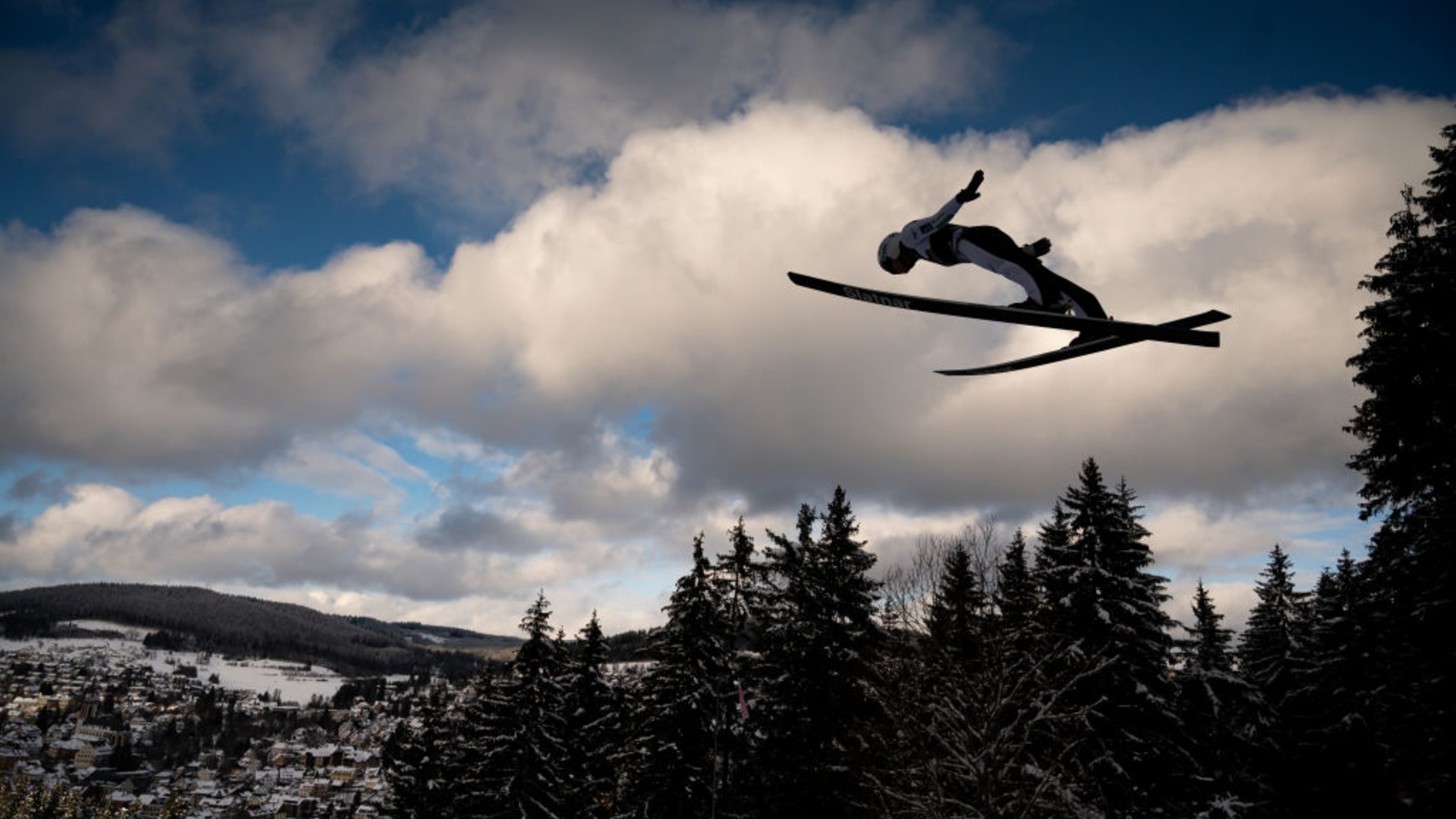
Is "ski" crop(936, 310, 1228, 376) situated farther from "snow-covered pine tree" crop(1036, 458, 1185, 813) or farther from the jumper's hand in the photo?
"snow-covered pine tree" crop(1036, 458, 1185, 813)

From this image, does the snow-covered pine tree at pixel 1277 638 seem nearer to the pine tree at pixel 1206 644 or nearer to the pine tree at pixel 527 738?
the pine tree at pixel 1206 644

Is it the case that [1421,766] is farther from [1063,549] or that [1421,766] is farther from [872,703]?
[872,703]

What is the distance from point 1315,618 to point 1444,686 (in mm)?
22218

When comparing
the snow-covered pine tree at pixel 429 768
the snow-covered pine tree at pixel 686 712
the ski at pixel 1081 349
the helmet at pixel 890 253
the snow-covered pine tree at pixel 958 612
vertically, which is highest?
the helmet at pixel 890 253

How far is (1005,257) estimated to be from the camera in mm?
6551

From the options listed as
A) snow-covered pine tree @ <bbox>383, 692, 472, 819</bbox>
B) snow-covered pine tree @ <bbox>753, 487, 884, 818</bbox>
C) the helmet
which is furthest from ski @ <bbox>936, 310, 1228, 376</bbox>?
snow-covered pine tree @ <bbox>383, 692, 472, 819</bbox>

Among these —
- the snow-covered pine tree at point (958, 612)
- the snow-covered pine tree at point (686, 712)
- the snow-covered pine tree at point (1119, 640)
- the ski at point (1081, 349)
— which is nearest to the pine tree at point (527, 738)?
the snow-covered pine tree at point (686, 712)

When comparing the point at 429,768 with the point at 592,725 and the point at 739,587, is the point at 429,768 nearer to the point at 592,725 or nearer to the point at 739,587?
the point at 592,725

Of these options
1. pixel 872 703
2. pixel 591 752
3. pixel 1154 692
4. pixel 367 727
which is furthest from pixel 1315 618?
pixel 367 727

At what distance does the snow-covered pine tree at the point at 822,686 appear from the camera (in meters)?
17.4

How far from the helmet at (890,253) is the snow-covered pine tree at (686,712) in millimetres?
15897

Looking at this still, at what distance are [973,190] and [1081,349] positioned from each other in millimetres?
2224

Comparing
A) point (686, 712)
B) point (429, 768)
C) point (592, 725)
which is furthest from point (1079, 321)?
point (429, 768)

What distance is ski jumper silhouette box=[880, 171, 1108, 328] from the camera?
6.54 meters
